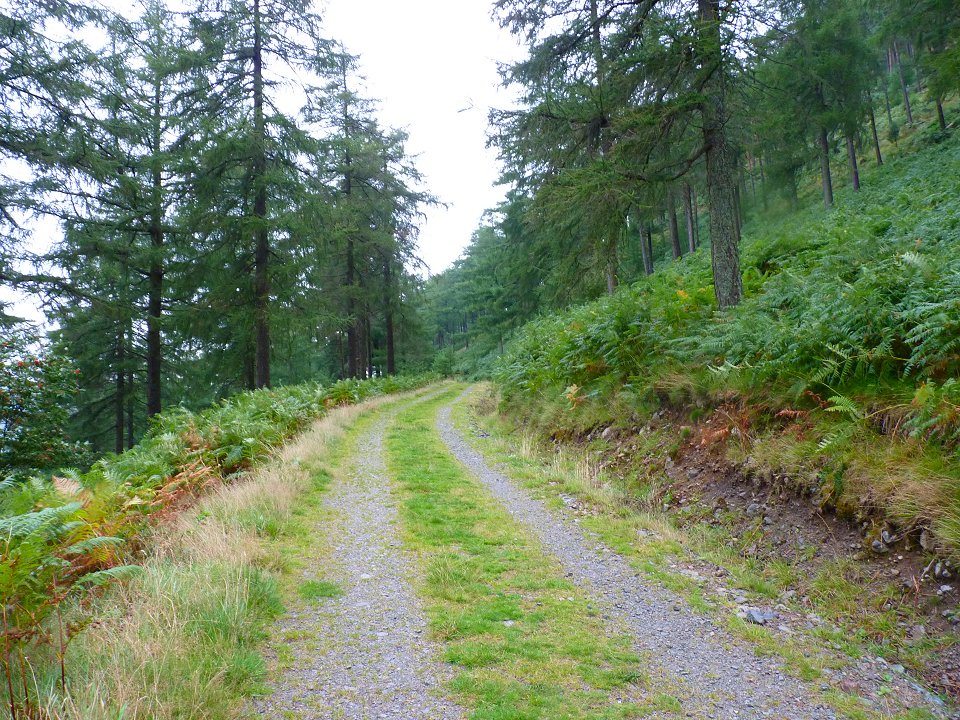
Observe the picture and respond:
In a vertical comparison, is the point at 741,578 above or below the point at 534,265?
below

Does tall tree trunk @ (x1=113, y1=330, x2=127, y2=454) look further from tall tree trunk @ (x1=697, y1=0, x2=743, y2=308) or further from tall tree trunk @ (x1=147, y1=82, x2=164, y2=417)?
tall tree trunk @ (x1=697, y1=0, x2=743, y2=308)

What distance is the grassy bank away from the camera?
97.6 inches

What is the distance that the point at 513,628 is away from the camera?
3.45m

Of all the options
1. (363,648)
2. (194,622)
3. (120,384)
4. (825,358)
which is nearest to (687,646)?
(363,648)

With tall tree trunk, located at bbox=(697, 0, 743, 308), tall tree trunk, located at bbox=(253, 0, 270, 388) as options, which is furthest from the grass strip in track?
tall tree trunk, located at bbox=(253, 0, 270, 388)

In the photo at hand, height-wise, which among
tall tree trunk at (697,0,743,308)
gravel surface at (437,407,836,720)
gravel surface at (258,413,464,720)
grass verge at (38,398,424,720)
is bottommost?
gravel surface at (437,407,836,720)

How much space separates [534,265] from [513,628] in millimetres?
23491

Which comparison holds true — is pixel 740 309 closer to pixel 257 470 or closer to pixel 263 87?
pixel 257 470

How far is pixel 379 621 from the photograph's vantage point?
3574mm

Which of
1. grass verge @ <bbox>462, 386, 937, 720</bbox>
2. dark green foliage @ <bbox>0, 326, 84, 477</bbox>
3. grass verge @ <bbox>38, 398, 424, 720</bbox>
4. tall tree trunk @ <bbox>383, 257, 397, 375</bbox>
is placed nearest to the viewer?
grass verge @ <bbox>38, 398, 424, 720</bbox>

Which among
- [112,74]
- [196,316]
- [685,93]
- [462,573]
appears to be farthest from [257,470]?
[196,316]

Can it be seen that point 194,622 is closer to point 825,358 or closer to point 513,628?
point 513,628

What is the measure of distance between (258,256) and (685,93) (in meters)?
13.9

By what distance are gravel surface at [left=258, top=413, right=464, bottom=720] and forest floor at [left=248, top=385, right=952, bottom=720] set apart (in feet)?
0.04
